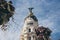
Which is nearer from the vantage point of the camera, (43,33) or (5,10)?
(5,10)

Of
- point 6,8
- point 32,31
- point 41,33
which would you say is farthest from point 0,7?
point 32,31

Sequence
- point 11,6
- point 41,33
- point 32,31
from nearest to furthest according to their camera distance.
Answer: point 11,6
point 41,33
point 32,31

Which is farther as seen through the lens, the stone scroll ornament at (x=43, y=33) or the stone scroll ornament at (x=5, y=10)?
the stone scroll ornament at (x=43, y=33)

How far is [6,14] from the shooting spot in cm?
1869

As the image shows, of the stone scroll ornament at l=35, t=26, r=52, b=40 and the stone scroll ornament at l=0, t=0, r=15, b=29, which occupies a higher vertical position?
the stone scroll ornament at l=0, t=0, r=15, b=29

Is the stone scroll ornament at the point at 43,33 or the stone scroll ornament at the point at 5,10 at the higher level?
the stone scroll ornament at the point at 5,10

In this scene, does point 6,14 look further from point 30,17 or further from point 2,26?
point 30,17

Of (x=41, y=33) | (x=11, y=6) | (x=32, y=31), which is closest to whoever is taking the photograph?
(x=11, y=6)

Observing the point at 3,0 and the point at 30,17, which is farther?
the point at 30,17

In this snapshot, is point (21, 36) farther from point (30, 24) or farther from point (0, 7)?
point (0, 7)

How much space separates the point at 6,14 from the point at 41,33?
41044 millimetres

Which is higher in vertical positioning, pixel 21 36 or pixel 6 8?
pixel 6 8

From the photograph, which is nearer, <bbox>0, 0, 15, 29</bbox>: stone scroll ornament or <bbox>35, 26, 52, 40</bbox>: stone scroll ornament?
<bbox>0, 0, 15, 29</bbox>: stone scroll ornament

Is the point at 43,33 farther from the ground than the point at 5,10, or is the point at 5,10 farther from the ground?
the point at 5,10
